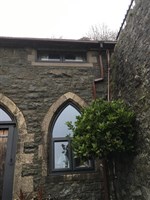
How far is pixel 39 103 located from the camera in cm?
614

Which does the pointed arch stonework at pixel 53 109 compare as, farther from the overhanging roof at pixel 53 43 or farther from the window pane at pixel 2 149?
the overhanging roof at pixel 53 43

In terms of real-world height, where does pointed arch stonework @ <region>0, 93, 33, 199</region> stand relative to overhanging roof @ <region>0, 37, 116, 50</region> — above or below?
below

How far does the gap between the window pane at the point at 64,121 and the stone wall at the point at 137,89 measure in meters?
1.41

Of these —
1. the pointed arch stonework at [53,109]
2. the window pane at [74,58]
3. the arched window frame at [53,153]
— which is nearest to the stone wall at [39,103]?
the pointed arch stonework at [53,109]

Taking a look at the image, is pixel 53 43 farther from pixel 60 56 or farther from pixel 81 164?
pixel 81 164

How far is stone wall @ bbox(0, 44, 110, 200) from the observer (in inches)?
213

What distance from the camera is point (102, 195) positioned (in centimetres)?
549

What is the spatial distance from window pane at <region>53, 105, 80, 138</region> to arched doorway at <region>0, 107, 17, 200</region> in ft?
3.46

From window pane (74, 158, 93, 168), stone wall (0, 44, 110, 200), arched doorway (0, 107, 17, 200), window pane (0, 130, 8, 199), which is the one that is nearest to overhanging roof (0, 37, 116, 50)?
stone wall (0, 44, 110, 200)

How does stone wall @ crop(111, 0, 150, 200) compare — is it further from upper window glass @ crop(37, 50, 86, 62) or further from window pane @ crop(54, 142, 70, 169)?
upper window glass @ crop(37, 50, 86, 62)

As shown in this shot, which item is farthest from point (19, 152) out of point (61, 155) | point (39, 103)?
point (39, 103)

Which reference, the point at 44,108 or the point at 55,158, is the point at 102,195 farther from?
the point at 44,108

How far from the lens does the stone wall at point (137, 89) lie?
163 inches

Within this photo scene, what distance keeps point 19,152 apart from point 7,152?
0.98 feet
